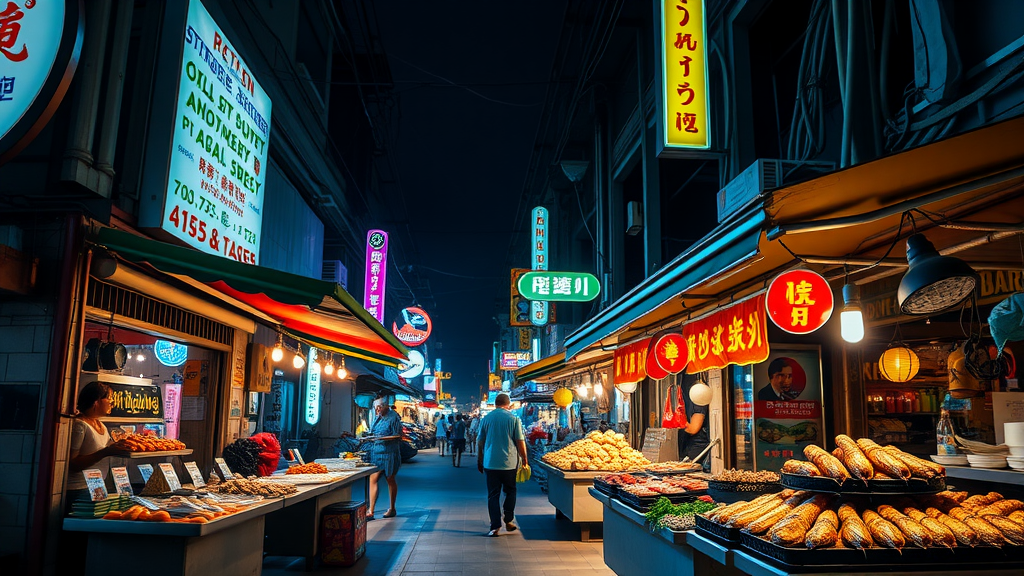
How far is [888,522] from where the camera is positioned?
12.6 feet

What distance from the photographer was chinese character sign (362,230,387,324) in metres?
20.0

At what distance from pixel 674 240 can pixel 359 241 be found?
12.4 meters

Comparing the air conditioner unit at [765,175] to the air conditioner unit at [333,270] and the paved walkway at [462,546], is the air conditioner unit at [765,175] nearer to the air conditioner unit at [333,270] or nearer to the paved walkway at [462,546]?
the paved walkway at [462,546]

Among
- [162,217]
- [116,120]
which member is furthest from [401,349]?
[116,120]

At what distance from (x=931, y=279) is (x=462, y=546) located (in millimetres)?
7301

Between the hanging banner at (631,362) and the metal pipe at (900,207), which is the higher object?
the metal pipe at (900,207)

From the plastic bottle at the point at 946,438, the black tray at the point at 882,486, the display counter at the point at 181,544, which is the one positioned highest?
the plastic bottle at the point at 946,438

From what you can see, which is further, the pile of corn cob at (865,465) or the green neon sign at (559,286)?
the green neon sign at (559,286)

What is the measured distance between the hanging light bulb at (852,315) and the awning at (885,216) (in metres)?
0.28

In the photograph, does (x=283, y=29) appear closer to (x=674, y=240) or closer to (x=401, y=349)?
(x=401, y=349)

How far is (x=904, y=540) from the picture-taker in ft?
12.0

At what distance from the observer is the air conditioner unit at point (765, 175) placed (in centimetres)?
780

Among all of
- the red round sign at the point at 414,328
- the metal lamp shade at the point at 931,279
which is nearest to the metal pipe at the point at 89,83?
the metal lamp shade at the point at 931,279

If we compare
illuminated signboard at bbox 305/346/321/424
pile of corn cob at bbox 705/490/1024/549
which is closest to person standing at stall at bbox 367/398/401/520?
illuminated signboard at bbox 305/346/321/424
